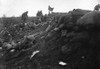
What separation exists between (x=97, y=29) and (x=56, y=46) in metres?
6.69

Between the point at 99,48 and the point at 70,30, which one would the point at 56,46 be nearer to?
the point at 70,30

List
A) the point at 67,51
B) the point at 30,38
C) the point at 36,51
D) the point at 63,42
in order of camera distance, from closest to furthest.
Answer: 1. the point at 67,51
2. the point at 63,42
3. the point at 36,51
4. the point at 30,38

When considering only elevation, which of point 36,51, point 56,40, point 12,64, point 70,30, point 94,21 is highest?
point 94,21

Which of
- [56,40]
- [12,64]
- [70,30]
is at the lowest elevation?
[12,64]

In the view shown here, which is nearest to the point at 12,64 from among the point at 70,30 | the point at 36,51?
the point at 36,51

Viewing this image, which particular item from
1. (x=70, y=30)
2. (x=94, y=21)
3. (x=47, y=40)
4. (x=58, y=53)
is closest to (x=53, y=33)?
(x=47, y=40)

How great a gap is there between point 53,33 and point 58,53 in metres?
5.92

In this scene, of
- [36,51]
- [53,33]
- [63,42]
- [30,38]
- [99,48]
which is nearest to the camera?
[99,48]

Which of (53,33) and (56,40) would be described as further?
(53,33)

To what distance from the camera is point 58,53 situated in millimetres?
24047

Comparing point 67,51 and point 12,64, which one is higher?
point 67,51

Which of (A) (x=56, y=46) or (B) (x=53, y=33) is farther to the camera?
(B) (x=53, y=33)

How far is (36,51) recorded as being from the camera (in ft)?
89.6

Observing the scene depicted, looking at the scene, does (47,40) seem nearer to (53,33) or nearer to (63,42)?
(53,33)
